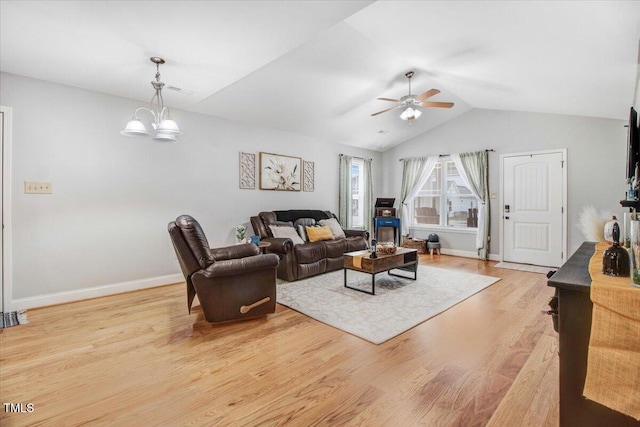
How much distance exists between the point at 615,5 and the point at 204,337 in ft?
12.6

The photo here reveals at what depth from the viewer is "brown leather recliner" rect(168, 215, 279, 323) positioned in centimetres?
256

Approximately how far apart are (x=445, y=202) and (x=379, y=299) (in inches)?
156

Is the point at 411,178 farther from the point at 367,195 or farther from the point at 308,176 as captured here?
the point at 308,176

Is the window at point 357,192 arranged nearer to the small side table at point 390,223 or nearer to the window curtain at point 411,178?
the small side table at point 390,223

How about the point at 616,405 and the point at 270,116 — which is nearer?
the point at 616,405

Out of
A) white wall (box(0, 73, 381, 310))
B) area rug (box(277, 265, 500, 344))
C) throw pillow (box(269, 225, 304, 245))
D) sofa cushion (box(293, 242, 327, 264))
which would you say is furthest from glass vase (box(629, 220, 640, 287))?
white wall (box(0, 73, 381, 310))

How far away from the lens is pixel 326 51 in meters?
3.38

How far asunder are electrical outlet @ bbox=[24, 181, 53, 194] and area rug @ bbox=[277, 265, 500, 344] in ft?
9.11

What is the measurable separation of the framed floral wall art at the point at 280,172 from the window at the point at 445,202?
3.07 m

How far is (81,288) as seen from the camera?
3.39 m

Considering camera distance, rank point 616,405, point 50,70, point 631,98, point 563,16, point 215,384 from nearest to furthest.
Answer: point 616,405 < point 215,384 < point 563,16 < point 50,70 < point 631,98

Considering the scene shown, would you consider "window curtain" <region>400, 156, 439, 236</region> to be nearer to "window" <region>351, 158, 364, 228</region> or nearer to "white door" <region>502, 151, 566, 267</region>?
"window" <region>351, 158, 364, 228</region>

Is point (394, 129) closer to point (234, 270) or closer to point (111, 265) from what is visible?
point (234, 270)

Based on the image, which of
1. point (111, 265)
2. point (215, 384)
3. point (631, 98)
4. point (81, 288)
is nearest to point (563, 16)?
point (631, 98)
